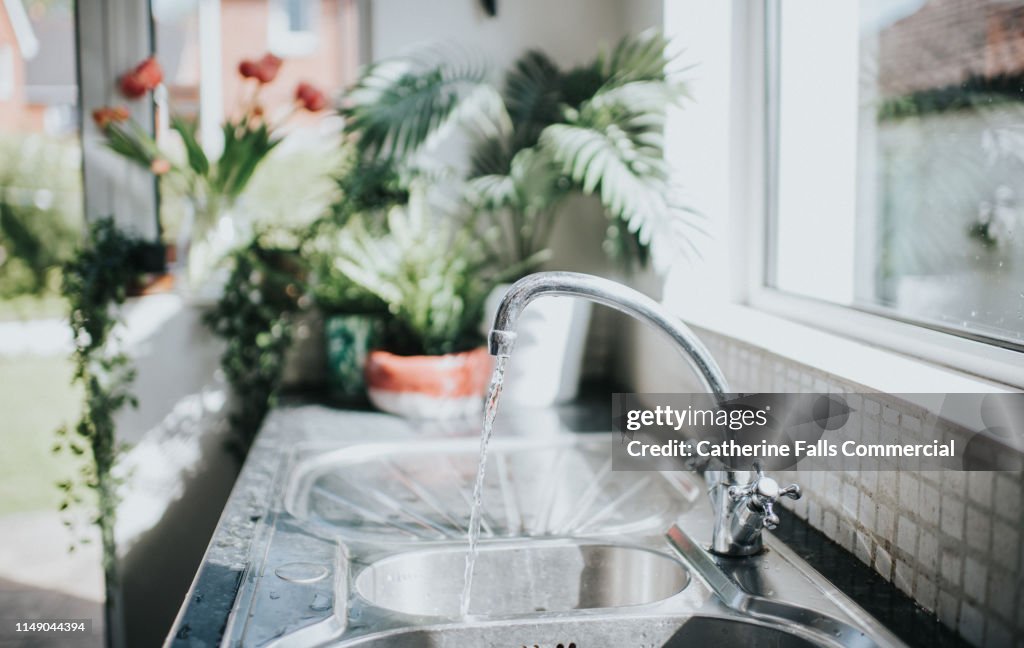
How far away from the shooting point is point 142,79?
6.92 feet

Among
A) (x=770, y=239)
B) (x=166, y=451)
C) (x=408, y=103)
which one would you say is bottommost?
(x=166, y=451)

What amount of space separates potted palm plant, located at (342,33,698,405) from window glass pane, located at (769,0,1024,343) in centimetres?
22

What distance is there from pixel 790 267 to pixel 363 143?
91cm

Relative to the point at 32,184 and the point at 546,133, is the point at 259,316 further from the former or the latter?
the point at 32,184

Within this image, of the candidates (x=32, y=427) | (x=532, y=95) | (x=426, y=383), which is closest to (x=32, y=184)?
(x=32, y=427)

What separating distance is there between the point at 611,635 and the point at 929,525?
0.36 m

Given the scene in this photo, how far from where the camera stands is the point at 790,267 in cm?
165

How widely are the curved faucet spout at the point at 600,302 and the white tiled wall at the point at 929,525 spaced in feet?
0.64

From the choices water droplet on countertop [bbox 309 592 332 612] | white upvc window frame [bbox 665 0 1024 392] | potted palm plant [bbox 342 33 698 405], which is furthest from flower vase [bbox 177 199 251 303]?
water droplet on countertop [bbox 309 592 332 612]

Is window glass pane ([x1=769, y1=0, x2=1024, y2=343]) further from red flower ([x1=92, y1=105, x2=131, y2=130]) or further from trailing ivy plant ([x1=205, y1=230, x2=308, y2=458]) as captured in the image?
red flower ([x1=92, y1=105, x2=131, y2=130])

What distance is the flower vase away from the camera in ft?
7.24

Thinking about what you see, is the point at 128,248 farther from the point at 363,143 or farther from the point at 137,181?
the point at 363,143

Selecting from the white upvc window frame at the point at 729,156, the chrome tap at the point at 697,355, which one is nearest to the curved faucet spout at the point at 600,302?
the chrome tap at the point at 697,355

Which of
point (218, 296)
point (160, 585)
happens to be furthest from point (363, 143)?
point (160, 585)
